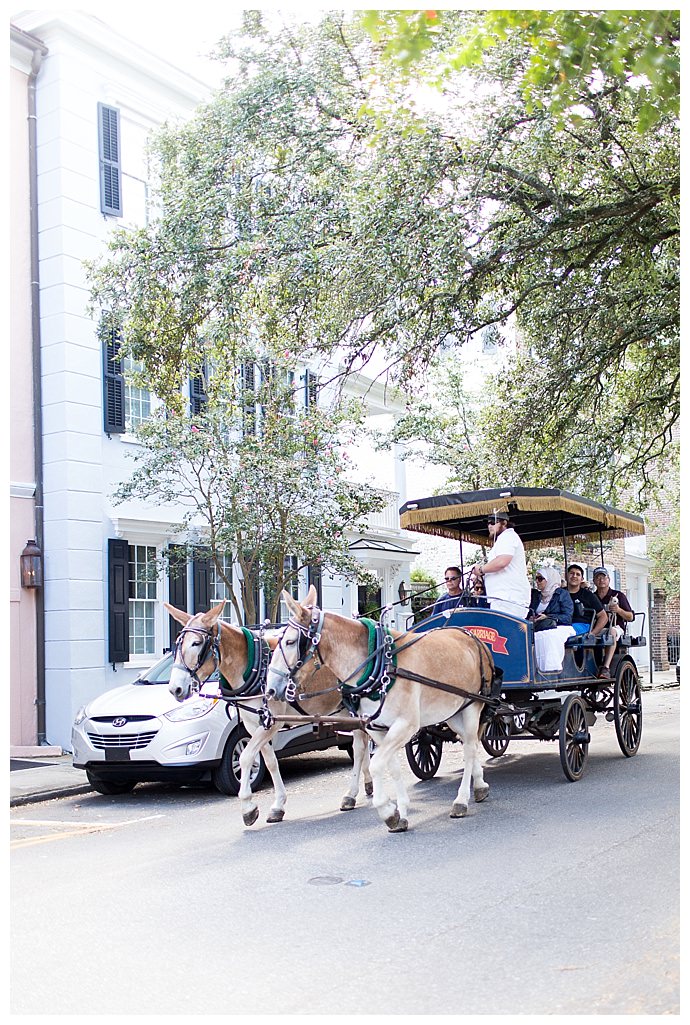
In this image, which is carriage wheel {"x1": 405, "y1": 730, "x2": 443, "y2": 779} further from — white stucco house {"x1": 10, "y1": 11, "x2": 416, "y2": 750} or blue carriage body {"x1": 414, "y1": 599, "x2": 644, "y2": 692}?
white stucco house {"x1": 10, "y1": 11, "x2": 416, "y2": 750}

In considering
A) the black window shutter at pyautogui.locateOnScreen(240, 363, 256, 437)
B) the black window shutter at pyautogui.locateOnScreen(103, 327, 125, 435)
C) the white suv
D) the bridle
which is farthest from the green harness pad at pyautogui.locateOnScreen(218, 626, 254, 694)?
the black window shutter at pyautogui.locateOnScreen(103, 327, 125, 435)

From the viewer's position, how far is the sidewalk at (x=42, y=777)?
12.4 metres

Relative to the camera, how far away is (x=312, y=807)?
10.6 m

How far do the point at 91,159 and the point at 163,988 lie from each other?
1515 centimetres

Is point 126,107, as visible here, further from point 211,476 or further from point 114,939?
point 114,939

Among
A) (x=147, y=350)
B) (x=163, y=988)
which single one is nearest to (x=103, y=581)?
(x=147, y=350)

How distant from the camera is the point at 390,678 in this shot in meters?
8.95

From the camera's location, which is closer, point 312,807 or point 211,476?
point 312,807

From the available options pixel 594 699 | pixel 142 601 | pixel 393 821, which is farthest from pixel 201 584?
pixel 393 821

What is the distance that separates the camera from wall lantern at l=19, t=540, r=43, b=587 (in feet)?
53.9

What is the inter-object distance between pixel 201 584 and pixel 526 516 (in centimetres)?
845

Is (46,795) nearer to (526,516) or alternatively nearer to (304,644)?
(304,644)

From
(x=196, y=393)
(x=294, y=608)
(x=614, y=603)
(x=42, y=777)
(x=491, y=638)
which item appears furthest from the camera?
(x=196, y=393)

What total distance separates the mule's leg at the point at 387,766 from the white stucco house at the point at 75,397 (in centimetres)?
820
